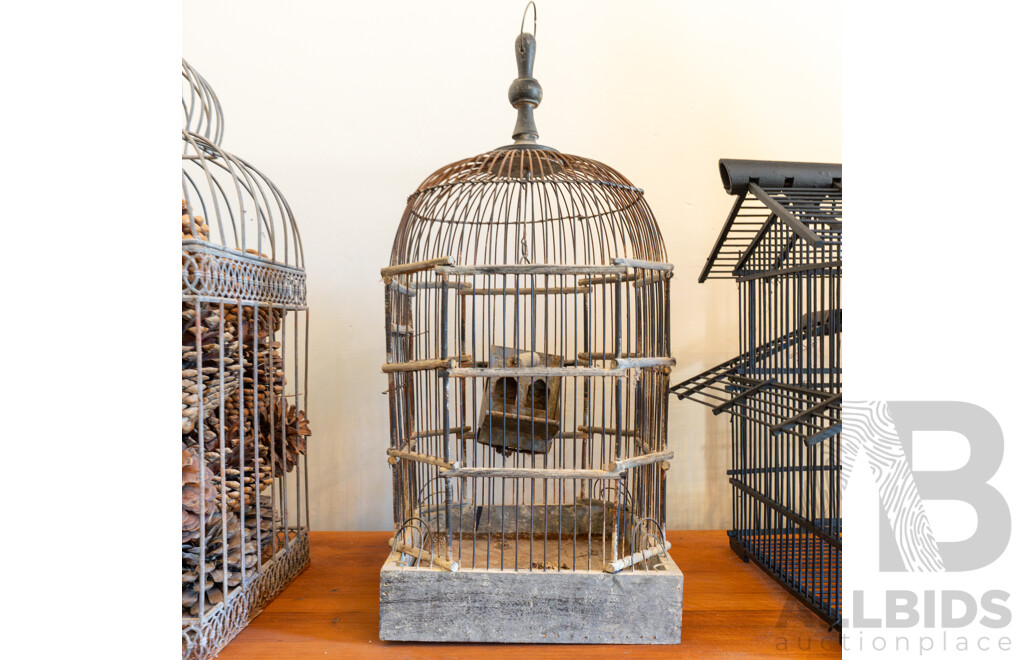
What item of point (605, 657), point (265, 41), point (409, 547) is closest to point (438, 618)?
point (409, 547)

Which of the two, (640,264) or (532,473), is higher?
(640,264)

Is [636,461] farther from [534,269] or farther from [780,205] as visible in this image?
[780,205]

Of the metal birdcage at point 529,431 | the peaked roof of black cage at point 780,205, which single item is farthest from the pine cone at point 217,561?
the peaked roof of black cage at point 780,205

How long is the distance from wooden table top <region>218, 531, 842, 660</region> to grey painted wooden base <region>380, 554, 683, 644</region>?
2cm

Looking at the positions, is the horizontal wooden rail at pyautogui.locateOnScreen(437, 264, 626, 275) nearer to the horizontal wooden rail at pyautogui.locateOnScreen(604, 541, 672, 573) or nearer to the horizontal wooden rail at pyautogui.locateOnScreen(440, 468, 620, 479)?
the horizontal wooden rail at pyautogui.locateOnScreen(440, 468, 620, 479)

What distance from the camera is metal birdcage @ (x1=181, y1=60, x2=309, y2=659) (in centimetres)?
119

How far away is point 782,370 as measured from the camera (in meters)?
1.55

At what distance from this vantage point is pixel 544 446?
1.56m

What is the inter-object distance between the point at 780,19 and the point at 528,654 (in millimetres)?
2017

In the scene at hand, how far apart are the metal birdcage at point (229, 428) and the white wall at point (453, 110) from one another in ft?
1.07

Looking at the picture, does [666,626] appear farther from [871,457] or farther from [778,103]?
[778,103]

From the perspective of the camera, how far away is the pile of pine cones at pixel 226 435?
1206 mm

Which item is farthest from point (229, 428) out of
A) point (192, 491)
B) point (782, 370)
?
point (782, 370)

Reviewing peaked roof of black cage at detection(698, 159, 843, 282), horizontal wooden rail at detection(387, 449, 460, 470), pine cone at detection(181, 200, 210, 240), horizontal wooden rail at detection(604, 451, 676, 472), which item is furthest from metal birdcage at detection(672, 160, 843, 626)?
pine cone at detection(181, 200, 210, 240)
